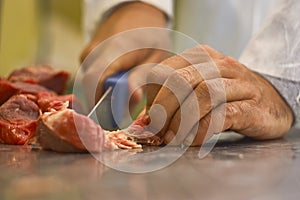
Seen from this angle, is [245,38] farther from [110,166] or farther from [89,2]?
[110,166]

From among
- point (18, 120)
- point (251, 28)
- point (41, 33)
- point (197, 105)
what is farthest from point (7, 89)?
point (41, 33)

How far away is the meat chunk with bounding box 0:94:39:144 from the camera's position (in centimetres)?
111

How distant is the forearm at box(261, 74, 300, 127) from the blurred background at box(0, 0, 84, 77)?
1663 mm

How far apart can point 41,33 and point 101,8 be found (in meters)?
1.04

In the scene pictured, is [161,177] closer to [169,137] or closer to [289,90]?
[169,137]

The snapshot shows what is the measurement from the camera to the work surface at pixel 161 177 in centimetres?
71

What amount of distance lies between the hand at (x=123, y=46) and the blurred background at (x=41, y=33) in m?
0.97

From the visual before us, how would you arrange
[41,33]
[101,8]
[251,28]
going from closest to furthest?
[101,8], [251,28], [41,33]

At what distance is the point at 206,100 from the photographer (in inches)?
41.1

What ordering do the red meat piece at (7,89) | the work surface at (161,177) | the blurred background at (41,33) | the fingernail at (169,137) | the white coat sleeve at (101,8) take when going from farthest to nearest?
1. the blurred background at (41,33)
2. the white coat sleeve at (101,8)
3. the red meat piece at (7,89)
4. the fingernail at (169,137)
5. the work surface at (161,177)

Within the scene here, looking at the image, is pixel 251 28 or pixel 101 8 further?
pixel 251 28

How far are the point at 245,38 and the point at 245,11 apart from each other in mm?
98

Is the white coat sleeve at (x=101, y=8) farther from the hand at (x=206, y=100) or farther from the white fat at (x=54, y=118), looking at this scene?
the white fat at (x=54, y=118)

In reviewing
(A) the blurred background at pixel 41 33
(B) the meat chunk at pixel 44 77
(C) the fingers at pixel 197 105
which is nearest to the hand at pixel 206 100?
(C) the fingers at pixel 197 105
